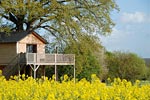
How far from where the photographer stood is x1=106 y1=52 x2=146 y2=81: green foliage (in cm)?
5156

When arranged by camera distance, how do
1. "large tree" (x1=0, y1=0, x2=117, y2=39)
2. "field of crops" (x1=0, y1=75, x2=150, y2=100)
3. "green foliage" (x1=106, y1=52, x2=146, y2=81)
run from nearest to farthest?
"field of crops" (x1=0, y1=75, x2=150, y2=100)
"large tree" (x1=0, y1=0, x2=117, y2=39)
"green foliage" (x1=106, y1=52, x2=146, y2=81)

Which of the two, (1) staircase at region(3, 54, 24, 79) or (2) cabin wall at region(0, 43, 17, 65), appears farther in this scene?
(2) cabin wall at region(0, 43, 17, 65)

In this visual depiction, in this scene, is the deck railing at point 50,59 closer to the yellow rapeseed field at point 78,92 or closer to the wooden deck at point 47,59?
the wooden deck at point 47,59

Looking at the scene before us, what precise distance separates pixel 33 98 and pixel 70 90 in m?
0.87

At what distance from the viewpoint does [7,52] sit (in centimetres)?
4381

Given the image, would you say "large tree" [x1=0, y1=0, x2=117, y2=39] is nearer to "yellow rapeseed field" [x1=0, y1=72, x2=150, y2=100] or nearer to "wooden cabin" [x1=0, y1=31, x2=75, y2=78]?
"wooden cabin" [x1=0, y1=31, x2=75, y2=78]

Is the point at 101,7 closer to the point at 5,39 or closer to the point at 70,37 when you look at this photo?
the point at 70,37

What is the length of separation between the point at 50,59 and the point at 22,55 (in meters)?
2.93

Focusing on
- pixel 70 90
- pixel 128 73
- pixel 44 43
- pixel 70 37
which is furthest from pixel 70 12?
Answer: pixel 70 90

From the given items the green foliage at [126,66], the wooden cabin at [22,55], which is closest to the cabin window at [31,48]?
the wooden cabin at [22,55]

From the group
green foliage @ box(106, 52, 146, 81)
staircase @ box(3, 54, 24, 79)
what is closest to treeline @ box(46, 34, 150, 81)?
green foliage @ box(106, 52, 146, 81)

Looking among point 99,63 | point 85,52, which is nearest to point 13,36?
point 85,52

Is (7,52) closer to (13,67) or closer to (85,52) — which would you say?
Result: (13,67)

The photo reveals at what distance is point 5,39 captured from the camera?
4425cm
